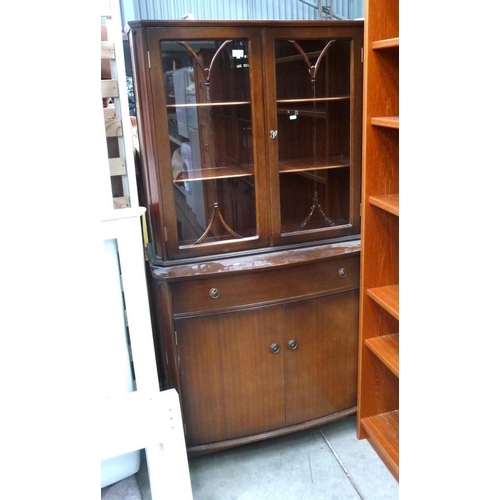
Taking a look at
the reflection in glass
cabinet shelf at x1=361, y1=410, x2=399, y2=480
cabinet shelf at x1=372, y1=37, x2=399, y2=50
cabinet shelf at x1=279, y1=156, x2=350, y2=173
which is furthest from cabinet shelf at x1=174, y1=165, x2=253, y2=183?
cabinet shelf at x1=361, y1=410, x2=399, y2=480

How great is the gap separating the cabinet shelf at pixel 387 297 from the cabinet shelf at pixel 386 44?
769 millimetres

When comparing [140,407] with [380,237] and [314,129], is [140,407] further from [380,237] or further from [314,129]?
[314,129]

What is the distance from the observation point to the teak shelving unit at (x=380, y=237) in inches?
58.8

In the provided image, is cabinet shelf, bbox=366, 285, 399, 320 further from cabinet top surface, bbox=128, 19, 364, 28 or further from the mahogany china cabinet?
cabinet top surface, bbox=128, 19, 364, 28

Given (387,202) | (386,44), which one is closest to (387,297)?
(387,202)

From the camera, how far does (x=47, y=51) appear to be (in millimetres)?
821

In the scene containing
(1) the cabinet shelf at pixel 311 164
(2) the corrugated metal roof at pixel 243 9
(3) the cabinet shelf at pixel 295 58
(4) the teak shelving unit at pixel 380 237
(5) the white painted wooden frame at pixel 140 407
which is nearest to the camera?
(5) the white painted wooden frame at pixel 140 407

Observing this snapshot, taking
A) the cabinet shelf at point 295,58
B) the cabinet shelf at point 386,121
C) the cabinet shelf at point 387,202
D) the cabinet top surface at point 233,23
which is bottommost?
the cabinet shelf at point 387,202

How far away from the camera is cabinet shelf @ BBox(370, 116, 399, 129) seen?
4.57 ft

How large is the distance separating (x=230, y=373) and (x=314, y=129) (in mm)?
915

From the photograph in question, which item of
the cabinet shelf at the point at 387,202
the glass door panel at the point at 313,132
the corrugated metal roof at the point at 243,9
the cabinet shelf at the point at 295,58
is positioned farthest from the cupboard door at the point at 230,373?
the corrugated metal roof at the point at 243,9

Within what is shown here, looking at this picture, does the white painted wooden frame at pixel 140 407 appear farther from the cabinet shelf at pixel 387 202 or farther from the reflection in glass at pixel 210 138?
the cabinet shelf at pixel 387 202
